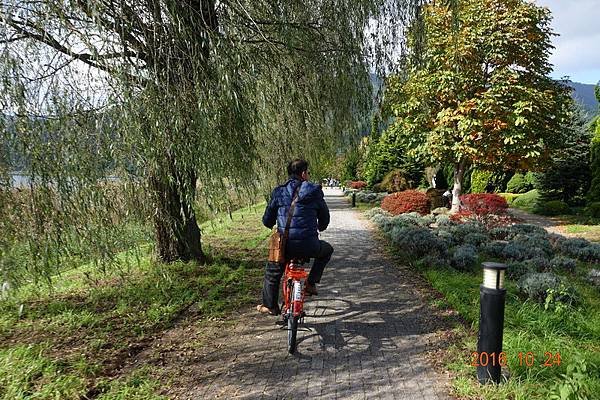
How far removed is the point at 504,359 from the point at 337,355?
54.5 inches

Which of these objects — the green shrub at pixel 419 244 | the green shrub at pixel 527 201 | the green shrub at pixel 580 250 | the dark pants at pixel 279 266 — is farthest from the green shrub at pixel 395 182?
the dark pants at pixel 279 266

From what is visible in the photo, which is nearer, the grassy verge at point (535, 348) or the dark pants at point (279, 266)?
the grassy verge at point (535, 348)

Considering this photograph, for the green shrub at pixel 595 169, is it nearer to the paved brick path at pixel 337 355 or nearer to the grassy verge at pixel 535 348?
the grassy verge at pixel 535 348

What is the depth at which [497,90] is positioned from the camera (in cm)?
1500

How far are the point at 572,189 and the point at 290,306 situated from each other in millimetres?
23906

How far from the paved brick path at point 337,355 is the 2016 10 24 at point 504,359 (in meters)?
0.35

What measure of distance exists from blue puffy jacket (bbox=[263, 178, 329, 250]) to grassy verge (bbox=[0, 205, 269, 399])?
2.00 ft

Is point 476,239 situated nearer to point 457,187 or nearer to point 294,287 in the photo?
point 294,287

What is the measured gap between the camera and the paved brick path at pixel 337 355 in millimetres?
3186

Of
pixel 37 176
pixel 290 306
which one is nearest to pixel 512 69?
pixel 290 306

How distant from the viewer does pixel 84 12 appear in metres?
3.15

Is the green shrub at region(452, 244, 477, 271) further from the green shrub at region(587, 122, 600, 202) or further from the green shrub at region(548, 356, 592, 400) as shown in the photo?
the green shrub at region(587, 122, 600, 202)

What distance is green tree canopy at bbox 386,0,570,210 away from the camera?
1495 cm

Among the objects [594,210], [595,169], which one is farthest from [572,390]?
[595,169]
